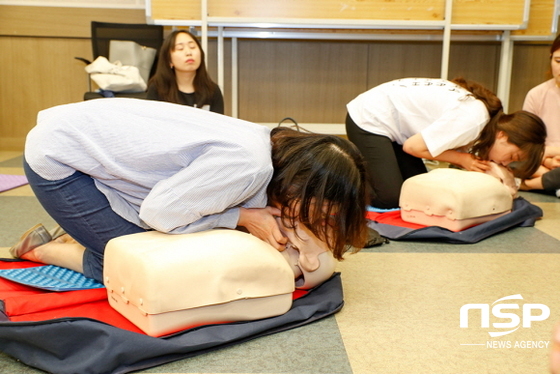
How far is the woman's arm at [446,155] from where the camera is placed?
2396 millimetres

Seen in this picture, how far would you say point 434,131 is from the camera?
234 cm

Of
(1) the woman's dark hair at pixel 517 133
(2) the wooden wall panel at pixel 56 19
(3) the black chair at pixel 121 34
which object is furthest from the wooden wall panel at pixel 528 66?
(2) the wooden wall panel at pixel 56 19

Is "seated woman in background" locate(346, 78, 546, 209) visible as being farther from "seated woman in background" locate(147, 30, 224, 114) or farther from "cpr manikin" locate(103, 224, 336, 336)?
"cpr manikin" locate(103, 224, 336, 336)

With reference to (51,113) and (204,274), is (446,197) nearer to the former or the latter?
(204,274)

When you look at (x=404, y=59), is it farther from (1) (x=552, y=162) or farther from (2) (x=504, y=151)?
(2) (x=504, y=151)

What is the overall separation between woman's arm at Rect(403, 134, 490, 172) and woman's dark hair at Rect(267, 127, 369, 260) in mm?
1203

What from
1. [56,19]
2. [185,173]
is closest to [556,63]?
[185,173]

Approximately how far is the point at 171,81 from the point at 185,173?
2199mm

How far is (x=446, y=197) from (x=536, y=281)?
58 cm

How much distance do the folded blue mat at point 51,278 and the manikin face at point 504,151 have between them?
1.66 m

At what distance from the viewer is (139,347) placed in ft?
3.61

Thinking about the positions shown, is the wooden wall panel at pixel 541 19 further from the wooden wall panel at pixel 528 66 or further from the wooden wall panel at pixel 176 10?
the wooden wall panel at pixel 176 10

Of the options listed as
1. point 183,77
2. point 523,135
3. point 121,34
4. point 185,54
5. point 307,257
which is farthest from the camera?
point 121,34

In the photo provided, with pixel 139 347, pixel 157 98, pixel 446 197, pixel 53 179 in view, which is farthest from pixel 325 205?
pixel 157 98
